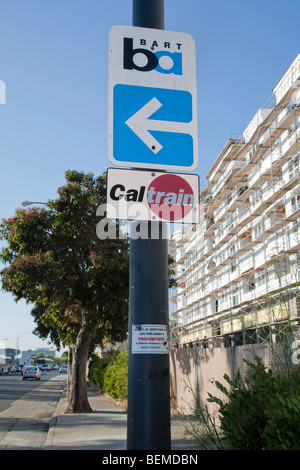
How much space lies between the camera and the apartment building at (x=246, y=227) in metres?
28.8

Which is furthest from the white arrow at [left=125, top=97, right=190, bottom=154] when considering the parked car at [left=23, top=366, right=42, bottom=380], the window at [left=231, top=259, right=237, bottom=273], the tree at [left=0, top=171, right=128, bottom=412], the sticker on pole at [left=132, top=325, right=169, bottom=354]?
the parked car at [left=23, top=366, right=42, bottom=380]

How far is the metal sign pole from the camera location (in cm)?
247

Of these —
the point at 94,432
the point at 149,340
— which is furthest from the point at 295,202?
the point at 149,340

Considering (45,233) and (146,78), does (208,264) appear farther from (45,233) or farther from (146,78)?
(146,78)

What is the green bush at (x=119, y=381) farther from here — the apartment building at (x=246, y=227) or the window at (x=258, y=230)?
the window at (x=258, y=230)

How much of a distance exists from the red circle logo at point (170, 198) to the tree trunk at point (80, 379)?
14.1 metres

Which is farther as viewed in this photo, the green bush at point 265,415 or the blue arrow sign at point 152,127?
the blue arrow sign at point 152,127

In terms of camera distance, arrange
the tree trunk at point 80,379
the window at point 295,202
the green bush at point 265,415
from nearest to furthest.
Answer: the green bush at point 265,415 → the tree trunk at point 80,379 → the window at point 295,202

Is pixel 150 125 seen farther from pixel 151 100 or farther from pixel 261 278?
pixel 261 278

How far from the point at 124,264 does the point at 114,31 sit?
11441mm

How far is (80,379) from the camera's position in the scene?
16.2m

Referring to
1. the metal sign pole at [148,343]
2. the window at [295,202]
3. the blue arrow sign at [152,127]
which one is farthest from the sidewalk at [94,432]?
the window at [295,202]

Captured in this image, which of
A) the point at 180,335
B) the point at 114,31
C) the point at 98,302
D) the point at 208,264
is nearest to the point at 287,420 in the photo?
the point at 114,31

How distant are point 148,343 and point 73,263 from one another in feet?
41.3
